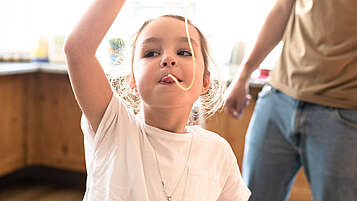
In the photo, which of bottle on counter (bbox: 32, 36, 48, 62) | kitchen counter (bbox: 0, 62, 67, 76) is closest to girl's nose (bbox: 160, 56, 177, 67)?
kitchen counter (bbox: 0, 62, 67, 76)

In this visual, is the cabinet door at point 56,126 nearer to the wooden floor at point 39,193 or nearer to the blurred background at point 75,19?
the wooden floor at point 39,193

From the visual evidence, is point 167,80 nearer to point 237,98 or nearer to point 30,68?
point 237,98

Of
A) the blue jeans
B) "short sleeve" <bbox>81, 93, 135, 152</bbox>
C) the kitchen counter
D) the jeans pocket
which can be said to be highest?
"short sleeve" <bbox>81, 93, 135, 152</bbox>

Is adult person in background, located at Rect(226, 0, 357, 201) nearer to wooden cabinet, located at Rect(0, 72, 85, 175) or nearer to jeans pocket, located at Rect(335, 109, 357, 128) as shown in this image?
jeans pocket, located at Rect(335, 109, 357, 128)

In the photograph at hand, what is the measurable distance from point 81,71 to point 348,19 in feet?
2.34

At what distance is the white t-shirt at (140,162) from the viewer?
2.82 ft

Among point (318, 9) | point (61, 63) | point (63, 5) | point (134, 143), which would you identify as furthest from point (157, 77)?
point (63, 5)

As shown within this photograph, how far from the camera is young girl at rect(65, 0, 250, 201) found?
819 millimetres

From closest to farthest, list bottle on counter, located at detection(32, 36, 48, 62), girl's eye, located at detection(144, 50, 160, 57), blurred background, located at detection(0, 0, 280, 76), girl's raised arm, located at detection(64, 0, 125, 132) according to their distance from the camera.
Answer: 1. girl's raised arm, located at detection(64, 0, 125, 132)
2. girl's eye, located at detection(144, 50, 160, 57)
3. blurred background, located at detection(0, 0, 280, 76)
4. bottle on counter, located at detection(32, 36, 48, 62)

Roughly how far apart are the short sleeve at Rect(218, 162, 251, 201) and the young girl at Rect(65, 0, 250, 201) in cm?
3

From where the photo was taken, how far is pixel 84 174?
3.22 metres

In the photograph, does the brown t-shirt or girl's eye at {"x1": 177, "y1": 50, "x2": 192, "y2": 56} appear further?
the brown t-shirt

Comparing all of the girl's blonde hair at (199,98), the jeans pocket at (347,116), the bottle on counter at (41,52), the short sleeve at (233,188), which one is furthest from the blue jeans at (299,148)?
the bottle on counter at (41,52)

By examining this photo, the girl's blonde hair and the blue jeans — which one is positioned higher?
the girl's blonde hair
